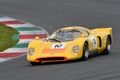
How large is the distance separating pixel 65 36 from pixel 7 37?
16.5ft

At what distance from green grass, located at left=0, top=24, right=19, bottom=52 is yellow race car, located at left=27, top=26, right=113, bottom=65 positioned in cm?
277

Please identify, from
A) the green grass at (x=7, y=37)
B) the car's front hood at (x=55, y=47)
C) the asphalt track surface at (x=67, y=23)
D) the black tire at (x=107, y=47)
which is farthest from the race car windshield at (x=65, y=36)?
the green grass at (x=7, y=37)

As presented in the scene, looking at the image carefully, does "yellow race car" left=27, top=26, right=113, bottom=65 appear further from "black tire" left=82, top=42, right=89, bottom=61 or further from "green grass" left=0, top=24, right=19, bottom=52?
"green grass" left=0, top=24, right=19, bottom=52

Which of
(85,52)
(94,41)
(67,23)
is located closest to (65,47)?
(85,52)

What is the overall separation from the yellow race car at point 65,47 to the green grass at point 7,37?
9.10 ft

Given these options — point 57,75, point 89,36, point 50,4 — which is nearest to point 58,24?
point 50,4

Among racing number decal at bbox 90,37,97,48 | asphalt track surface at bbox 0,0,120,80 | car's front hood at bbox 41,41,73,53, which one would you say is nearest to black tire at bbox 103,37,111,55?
asphalt track surface at bbox 0,0,120,80

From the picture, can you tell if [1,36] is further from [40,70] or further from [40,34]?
[40,70]

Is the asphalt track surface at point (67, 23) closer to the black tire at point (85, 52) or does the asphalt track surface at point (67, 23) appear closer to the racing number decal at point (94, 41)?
the black tire at point (85, 52)

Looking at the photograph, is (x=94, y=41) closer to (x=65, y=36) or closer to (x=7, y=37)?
(x=65, y=36)

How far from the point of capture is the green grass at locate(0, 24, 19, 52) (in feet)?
61.1

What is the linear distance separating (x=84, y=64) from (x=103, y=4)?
14.7 m

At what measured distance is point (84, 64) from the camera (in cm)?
1412

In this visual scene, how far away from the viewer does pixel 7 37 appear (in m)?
20.2
